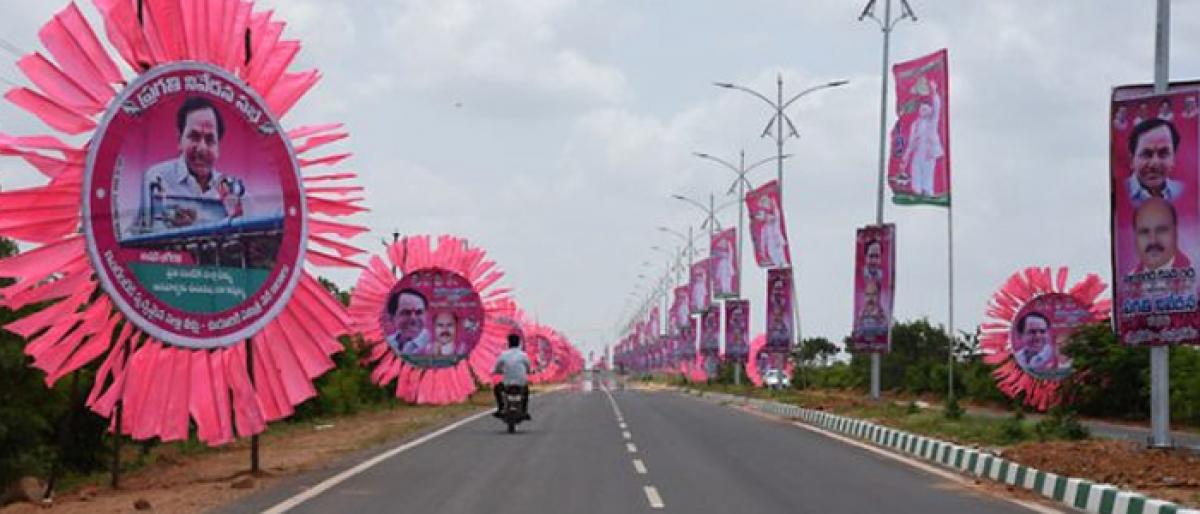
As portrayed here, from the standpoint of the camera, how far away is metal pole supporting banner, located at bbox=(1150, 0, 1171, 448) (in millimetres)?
18344

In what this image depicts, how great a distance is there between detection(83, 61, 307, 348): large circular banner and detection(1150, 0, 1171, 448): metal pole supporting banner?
11.6 m

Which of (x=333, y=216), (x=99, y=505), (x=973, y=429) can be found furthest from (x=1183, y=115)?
(x=99, y=505)

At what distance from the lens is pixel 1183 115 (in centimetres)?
1781

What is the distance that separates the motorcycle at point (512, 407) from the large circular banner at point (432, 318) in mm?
9047

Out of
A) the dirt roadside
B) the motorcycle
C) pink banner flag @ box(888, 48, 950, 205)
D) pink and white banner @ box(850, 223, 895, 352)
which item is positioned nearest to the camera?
the dirt roadside

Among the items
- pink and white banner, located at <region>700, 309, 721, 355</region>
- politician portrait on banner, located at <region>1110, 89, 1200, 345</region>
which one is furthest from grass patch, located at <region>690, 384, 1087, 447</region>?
pink and white banner, located at <region>700, 309, 721, 355</region>

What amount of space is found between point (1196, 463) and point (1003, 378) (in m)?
30.5

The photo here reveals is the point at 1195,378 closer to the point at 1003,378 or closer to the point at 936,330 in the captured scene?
the point at 1003,378

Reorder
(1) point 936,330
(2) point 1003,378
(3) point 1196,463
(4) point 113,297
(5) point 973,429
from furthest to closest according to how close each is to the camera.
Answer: (1) point 936,330 → (2) point 1003,378 → (5) point 973,429 → (3) point 1196,463 → (4) point 113,297

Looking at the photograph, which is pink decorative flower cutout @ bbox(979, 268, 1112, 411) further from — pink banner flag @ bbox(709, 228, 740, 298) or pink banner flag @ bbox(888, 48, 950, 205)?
pink banner flag @ bbox(709, 228, 740, 298)

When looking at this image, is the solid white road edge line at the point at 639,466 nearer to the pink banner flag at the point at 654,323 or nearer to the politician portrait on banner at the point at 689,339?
the politician portrait on banner at the point at 689,339

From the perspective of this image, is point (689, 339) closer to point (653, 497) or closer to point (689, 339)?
point (689, 339)

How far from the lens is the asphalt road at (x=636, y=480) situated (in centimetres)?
1416

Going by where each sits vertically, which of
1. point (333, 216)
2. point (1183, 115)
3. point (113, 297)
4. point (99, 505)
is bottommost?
point (99, 505)
